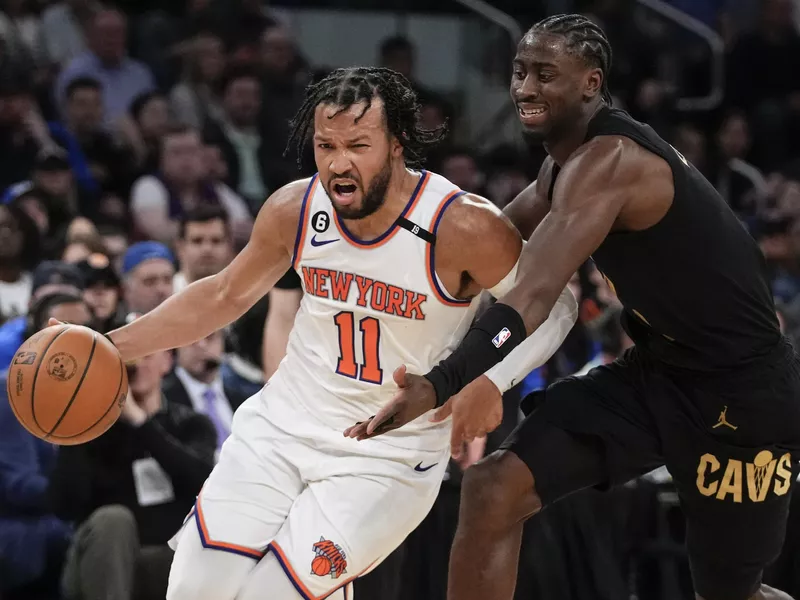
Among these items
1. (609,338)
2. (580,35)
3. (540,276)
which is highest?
(580,35)

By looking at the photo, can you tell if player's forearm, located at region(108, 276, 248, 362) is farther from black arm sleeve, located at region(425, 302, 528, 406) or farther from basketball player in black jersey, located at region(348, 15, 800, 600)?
black arm sleeve, located at region(425, 302, 528, 406)

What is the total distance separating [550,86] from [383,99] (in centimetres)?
49

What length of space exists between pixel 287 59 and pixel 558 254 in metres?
6.65

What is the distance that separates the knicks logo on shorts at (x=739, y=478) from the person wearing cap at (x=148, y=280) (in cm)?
341

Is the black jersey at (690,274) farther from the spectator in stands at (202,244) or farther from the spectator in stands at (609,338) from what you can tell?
the spectator in stands at (202,244)

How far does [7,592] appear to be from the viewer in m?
4.88

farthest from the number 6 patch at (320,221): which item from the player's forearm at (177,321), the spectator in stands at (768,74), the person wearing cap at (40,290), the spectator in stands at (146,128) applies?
the spectator in stands at (768,74)

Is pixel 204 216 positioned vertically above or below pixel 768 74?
below

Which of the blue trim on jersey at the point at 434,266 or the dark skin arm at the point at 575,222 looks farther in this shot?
the blue trim on jersey at the point at 434,266

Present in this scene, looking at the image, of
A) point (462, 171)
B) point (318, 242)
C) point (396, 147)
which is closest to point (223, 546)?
point (318, 242)

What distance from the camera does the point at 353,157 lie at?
11.5 ft

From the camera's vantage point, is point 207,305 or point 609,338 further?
point 609,338

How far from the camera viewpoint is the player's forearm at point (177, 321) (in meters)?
3.86

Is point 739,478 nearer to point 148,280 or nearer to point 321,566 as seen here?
point 321,566
